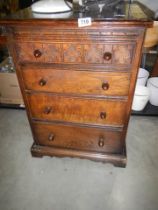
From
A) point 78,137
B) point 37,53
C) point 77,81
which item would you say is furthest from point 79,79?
point 78,137

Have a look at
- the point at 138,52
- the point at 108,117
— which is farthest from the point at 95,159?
the point at 138,52

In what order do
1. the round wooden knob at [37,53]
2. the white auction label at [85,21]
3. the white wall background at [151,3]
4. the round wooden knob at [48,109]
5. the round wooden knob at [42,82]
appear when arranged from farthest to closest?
the white wall background at [151,3], the round wooden knob at [48,109], the round wooden knob at [42,82], the round wooden knob at [37,53], the white auction label at [85,21]

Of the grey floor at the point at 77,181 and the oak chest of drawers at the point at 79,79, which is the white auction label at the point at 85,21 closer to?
the oak chest of drawers at the point at 79,79

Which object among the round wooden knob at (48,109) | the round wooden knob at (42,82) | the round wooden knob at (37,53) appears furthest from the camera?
the round wooden knob at (48,109)

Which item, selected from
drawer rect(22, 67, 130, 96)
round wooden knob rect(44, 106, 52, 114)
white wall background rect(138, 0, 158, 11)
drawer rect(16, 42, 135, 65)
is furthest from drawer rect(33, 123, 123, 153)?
white wall background rect(138, 0, 158, 11)

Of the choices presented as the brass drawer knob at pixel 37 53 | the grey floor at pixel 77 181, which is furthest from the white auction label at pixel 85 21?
the grey floor at pixel 77 181

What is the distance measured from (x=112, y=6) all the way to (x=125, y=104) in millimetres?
576

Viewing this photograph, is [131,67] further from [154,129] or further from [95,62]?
[154,129]

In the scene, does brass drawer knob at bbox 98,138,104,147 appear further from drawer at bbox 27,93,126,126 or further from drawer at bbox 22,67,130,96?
drawer at bbox 22,67,130,96

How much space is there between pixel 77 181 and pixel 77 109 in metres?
0.58

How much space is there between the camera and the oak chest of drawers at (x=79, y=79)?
915 millimetres

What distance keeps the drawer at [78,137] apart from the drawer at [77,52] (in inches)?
20.1

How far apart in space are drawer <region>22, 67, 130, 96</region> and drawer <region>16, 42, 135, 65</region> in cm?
7

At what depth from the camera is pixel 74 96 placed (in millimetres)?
1155
